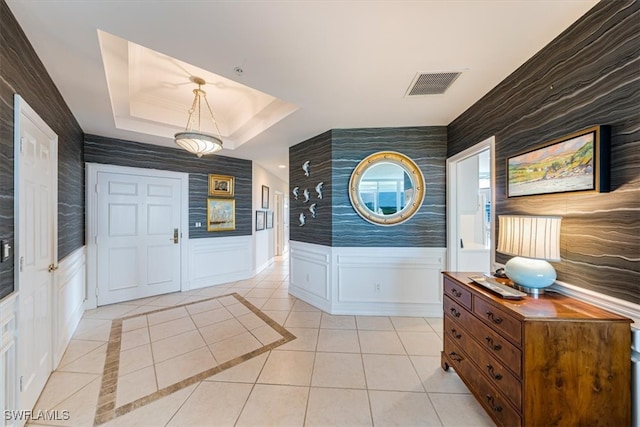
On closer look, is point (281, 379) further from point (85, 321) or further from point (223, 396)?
point (85, 321)

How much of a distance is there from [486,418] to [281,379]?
1464 mm

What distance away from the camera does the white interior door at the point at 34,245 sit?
4.92ft

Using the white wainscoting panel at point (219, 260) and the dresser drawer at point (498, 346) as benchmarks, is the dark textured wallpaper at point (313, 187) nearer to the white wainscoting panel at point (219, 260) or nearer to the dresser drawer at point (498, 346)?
the white wainscoting panel at point (219, 260)

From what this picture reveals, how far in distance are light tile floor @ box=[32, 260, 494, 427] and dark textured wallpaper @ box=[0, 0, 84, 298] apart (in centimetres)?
103

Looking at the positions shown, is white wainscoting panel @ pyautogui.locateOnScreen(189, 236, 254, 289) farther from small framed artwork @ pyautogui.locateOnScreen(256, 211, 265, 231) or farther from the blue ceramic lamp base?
the blue ceramic lamp base

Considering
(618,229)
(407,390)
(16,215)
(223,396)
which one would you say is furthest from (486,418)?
(16,215)

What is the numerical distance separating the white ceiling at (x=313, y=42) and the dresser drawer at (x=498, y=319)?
5.69ft

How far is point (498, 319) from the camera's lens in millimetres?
1403

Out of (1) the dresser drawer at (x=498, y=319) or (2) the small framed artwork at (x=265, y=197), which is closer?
(1) the dresser drawer at (x=498, y=319)

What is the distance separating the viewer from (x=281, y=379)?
1.96 meters

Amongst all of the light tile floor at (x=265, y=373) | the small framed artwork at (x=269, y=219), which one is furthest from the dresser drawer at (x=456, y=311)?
the small framed artwork at (x=269, y=219)

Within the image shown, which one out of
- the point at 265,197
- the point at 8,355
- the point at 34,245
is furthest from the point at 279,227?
the point at 8,355

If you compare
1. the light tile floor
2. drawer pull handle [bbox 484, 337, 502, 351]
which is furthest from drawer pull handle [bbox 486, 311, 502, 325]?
the light tile floor

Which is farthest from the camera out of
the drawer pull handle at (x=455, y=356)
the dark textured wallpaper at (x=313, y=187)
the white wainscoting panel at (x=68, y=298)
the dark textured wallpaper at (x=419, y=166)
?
the dark textured wallpaper at (x=313, y=187)
